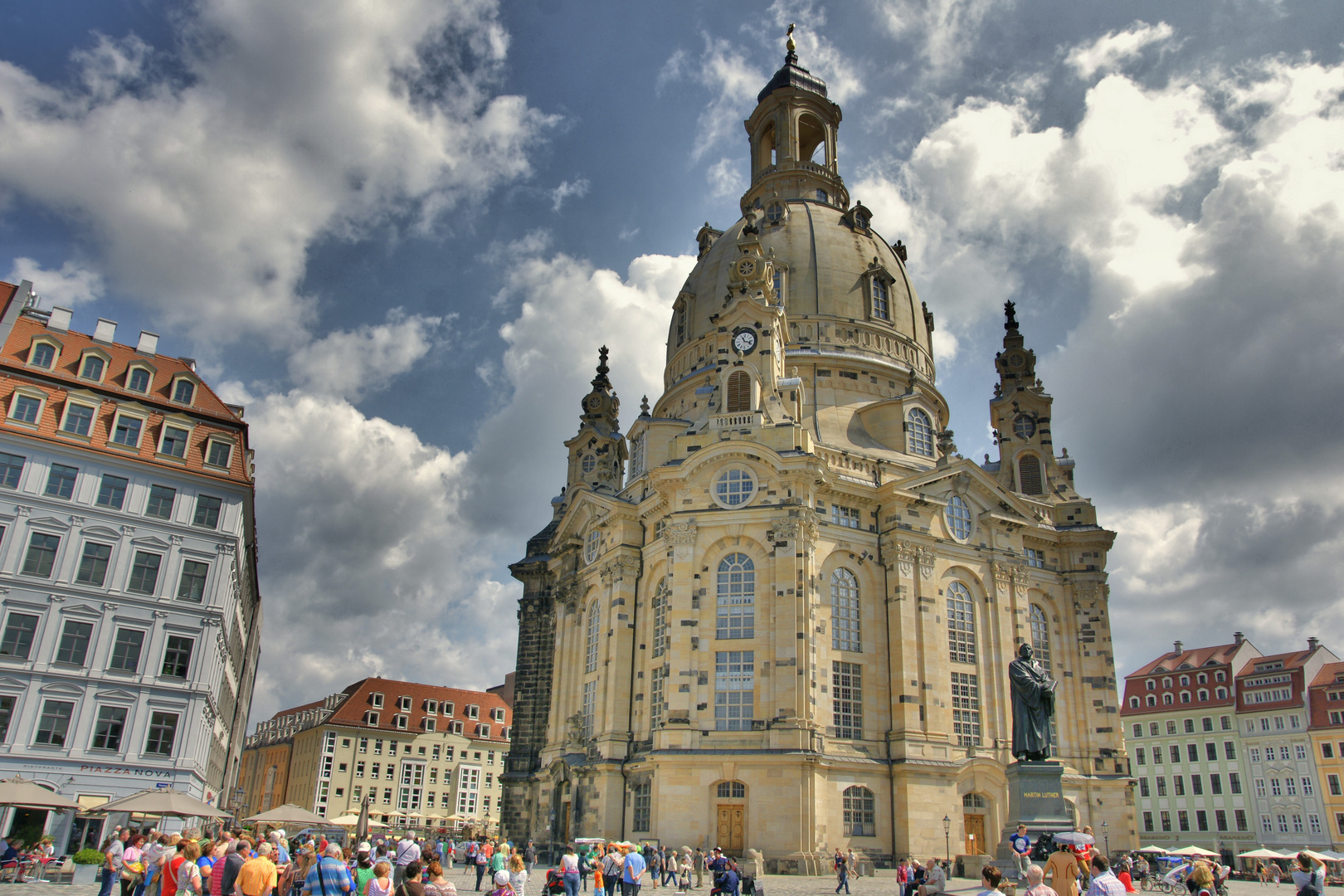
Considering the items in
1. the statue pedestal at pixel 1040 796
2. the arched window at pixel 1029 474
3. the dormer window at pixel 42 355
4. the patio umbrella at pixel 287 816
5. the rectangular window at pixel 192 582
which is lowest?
the patio umbrella at pixel 287 816

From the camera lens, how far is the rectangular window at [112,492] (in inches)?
1550

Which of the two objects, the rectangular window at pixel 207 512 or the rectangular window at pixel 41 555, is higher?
the rectangular window at pixel 207 512

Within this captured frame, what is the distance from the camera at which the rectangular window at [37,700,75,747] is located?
1406 inches

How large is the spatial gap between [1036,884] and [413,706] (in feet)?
267

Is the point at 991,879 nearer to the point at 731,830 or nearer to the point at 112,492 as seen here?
the point at 731,830

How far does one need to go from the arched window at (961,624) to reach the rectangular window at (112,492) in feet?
129

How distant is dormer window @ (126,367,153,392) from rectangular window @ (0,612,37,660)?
35.2 ft

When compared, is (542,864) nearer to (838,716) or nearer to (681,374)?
(838,716)

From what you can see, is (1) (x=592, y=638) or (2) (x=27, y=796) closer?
(2) (x=27, y=796)

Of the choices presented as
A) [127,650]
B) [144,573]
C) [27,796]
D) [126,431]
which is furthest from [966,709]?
[126,431]

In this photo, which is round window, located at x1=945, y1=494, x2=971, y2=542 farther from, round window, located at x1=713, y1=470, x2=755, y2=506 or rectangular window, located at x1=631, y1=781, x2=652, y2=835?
rectangular window, located at x1=631, y1=781, x2=652, y2=835

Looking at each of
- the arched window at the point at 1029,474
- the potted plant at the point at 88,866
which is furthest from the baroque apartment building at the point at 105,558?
the arched window at the point at 1029,474

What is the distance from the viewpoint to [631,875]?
24.0m

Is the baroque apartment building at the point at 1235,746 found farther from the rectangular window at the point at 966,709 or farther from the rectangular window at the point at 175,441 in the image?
the rectangular window at the point at 175,441
